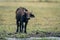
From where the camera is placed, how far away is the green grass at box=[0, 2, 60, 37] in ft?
14.6

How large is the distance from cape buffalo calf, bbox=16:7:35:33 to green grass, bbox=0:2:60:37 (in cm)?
7

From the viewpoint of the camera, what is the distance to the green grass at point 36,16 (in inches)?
175

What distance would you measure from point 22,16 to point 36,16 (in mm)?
307

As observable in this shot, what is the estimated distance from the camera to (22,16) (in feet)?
15.0

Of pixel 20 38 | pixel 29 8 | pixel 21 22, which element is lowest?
pixel 20 38

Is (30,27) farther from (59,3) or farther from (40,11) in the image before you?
→ (59,3)

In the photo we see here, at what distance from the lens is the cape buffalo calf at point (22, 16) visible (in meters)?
4.49

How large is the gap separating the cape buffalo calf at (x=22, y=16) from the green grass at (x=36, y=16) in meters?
0.07

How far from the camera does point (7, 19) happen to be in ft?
14.6

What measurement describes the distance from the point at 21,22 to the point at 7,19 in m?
0.34

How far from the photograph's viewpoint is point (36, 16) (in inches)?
178

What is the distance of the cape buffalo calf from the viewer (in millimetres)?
4492

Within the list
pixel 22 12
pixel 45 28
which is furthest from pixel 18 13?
pixel 45 28

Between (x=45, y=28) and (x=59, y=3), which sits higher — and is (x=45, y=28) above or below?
below
